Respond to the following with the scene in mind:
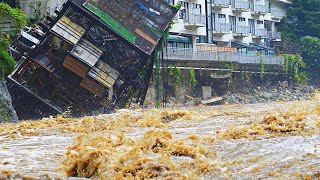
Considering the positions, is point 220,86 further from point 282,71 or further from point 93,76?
point 93,76

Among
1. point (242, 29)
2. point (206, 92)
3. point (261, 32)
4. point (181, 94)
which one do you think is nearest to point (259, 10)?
point (261, 32)

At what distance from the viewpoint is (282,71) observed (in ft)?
251

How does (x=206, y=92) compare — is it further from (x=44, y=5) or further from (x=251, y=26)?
(x=251, y=26)

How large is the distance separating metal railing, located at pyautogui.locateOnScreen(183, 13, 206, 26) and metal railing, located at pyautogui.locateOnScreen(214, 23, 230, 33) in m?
4.51

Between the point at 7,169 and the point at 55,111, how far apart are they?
2229cm

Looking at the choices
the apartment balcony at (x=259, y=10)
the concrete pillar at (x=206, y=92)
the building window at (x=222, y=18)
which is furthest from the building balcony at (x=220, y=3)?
the concrete pillar at (x=206, y=92)

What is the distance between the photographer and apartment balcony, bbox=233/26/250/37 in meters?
75.2

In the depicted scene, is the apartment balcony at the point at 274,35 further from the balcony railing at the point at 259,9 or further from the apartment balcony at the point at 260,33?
the balcony railing at the point at 259,9

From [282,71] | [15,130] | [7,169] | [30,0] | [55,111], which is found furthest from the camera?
[282,71]

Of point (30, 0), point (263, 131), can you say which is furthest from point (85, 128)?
point (30, 0)

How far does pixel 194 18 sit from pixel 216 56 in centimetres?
399

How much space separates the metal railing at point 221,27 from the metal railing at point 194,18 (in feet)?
14.8

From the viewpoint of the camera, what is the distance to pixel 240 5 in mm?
75938

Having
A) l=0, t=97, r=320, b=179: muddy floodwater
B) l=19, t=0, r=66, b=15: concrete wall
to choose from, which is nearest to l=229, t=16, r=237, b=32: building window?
l=19, t=0, r=66, b=15: concrete wall
